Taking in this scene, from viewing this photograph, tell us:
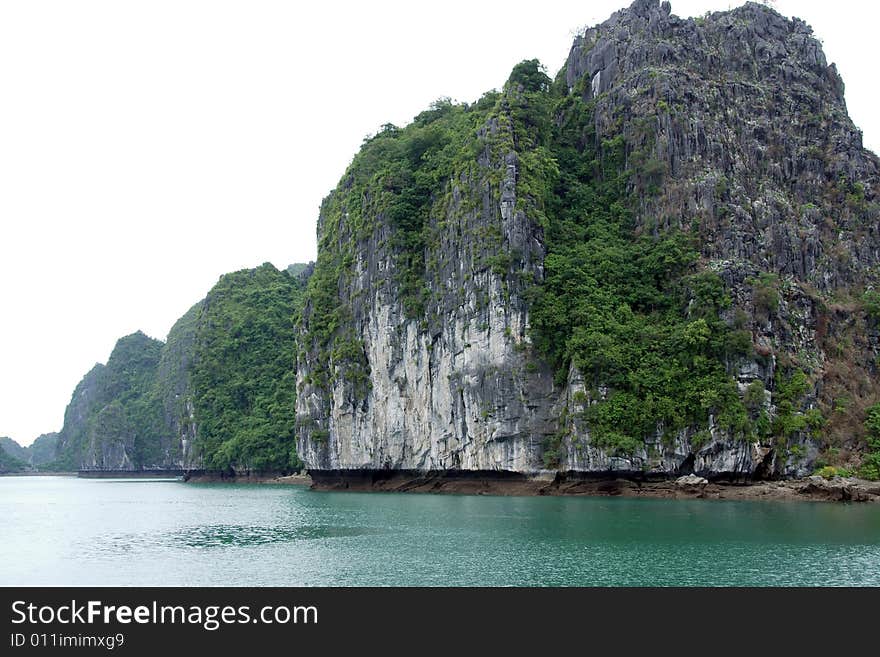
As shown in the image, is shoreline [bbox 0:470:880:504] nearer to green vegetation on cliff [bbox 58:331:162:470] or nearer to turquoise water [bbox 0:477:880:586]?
turquoise water [bbox 0:477:880:586]

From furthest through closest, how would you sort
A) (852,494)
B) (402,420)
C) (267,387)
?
(267,387), (402,420), (852,494)

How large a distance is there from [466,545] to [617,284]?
27041 mm

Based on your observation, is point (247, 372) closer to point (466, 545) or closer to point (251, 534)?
point (251, 534)

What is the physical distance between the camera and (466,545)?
27.7m

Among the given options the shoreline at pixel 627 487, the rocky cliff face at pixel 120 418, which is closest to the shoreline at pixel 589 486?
the shoreline at pixel 627 487

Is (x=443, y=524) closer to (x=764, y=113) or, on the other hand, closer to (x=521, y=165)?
(x=521, y=165)

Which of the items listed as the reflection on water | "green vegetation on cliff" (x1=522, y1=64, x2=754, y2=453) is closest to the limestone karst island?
"green vegetation on cliff" (x1=522, y1=64, x2=754, y2=453)

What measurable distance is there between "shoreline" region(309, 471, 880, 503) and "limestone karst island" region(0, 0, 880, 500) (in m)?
0.15

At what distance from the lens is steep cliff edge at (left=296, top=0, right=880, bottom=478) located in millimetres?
45562

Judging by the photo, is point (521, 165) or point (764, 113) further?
point (764, 113)

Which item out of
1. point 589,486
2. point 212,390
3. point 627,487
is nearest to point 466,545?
point 627,487

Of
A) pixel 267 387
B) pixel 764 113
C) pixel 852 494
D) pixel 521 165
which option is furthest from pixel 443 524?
pixel 267 387
